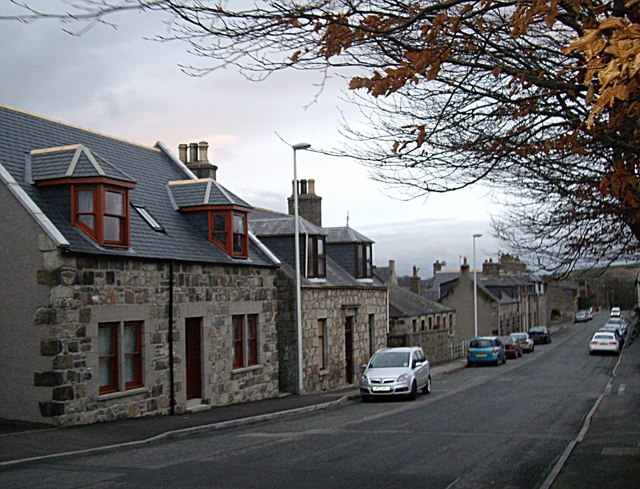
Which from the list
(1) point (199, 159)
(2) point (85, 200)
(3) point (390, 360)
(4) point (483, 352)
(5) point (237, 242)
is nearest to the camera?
(2) point (85, 200)

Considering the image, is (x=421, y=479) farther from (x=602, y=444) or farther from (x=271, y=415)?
(x=271, y=415)

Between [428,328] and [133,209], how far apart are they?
3109 centimetres

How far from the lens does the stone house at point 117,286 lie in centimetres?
1709

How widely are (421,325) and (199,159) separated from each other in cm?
2273

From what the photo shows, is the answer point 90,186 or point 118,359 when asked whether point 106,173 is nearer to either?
point 90,186

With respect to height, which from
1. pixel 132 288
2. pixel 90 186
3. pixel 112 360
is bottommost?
pixel 112 360

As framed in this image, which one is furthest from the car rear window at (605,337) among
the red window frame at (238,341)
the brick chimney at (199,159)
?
the red window frame at (238,341)

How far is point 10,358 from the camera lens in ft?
57.3

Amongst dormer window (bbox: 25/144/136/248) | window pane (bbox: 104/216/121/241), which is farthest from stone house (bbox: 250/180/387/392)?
dormer window (bbox: 25/144/136/248)

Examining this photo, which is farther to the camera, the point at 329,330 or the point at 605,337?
the point at 605,337

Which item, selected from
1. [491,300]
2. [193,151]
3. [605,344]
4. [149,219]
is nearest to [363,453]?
[149,219]

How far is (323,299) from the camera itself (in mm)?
30469

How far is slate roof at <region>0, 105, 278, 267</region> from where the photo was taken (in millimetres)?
18031

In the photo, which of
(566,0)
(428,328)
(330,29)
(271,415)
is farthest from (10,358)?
(428,328)
